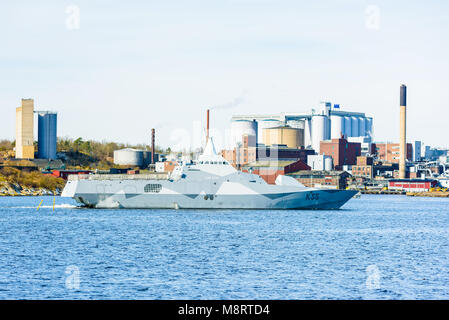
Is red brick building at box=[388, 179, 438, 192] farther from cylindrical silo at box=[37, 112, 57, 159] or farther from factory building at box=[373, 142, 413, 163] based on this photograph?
cylindrical silo at box=[37, 112, 57, 159]

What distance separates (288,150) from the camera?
16862cm

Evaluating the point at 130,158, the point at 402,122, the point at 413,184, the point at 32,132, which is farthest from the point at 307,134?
the point at 32,132

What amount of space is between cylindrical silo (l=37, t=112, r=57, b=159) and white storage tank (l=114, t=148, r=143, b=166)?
17.4 meters

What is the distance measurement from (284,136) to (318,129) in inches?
545

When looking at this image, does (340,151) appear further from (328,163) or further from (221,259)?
(221,259)

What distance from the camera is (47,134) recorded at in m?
152

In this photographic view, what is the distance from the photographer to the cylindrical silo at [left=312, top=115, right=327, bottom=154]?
7603 inches

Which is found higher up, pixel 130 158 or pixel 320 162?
pixel 130 158

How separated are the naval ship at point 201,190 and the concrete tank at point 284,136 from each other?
121 metres

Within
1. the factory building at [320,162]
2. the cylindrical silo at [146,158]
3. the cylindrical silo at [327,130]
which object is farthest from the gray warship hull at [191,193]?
the cylindrical silo at [327,130]
